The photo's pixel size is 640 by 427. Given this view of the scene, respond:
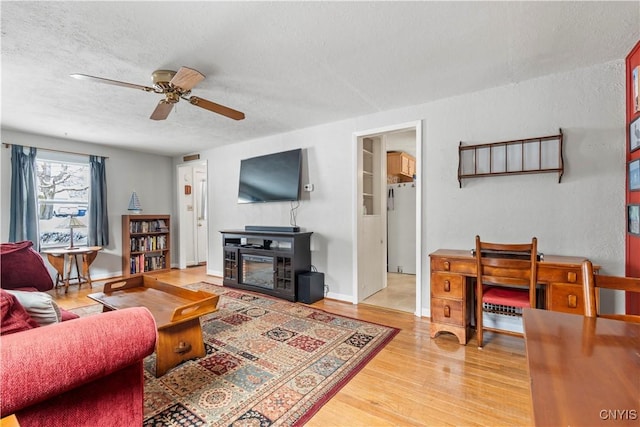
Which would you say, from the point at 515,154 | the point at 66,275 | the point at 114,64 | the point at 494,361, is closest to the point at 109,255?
the point at 66,275

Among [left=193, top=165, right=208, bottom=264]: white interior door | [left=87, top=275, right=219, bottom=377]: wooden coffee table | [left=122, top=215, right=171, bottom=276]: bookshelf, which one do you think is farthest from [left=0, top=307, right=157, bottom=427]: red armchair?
[left=193, top=165, right=208, bottom=264]: white interior door

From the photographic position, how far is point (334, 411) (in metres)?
1.69

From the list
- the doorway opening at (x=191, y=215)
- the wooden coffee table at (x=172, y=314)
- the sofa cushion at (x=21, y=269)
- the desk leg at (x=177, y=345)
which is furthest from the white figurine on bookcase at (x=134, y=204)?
the desk leg at (x=177, y=345)

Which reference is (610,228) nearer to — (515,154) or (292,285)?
(515,154)

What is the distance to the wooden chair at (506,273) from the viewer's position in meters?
2.16

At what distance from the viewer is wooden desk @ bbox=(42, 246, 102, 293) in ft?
13.8

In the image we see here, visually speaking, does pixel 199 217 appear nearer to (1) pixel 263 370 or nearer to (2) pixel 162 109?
(2) pixel 162 109

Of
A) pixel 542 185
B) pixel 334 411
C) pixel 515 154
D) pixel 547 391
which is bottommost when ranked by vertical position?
pixel 334 411

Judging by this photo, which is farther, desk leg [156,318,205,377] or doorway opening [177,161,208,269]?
doorway opening [177,161,208,269]

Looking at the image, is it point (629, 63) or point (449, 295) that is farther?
point (449, 295)

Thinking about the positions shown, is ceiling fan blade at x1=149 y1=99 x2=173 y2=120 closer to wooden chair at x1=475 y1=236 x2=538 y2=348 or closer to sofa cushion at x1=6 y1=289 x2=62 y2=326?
sofa cushion at x1=6 y1=289 x2=62 y2=326

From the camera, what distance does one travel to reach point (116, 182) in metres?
5.30

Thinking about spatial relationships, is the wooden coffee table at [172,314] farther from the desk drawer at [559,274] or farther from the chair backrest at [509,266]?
the desk drawer at [559,274]

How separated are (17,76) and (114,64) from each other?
955 millimetres
